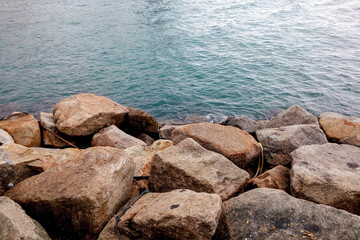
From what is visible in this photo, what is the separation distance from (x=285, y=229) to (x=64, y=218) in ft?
11.2

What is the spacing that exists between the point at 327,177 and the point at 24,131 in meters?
8.52

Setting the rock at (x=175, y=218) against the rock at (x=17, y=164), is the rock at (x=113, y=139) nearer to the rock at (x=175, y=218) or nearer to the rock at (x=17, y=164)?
the rock at (x=17, y=164)

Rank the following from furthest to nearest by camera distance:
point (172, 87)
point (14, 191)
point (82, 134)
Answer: point (172, 87) < point (82, 134) < point (14, 191)

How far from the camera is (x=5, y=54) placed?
1916cm

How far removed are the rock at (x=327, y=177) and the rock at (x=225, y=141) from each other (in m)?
1.17

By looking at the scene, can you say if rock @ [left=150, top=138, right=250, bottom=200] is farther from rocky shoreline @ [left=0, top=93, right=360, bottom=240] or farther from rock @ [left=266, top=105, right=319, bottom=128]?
rock @ [left=266, top=105, right=319, bottom=128]

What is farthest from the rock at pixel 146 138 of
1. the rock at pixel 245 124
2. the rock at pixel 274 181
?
the rock at pixel 274 181

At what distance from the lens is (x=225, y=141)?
7.06 meters

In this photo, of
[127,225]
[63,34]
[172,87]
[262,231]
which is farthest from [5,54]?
[262,231]

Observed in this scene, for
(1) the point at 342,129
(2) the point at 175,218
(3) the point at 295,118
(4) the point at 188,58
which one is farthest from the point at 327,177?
(4) the point at 188,58

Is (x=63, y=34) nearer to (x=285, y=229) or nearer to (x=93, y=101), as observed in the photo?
(x=93, y=101)

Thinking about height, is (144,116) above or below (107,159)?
below

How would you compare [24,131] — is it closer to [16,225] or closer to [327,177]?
[16,225]

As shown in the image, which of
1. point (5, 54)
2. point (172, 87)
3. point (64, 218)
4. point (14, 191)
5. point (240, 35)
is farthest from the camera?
point (240, 35)
